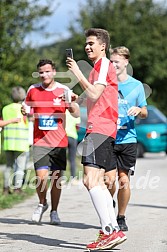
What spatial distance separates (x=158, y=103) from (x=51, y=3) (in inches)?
1008

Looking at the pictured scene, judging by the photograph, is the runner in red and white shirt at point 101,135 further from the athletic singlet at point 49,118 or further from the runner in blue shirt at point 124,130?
the athletic singlet at point 49,118

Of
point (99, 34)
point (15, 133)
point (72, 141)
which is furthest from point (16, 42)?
point (99, 34)

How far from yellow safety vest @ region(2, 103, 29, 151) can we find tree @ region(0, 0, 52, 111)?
4.48 metres

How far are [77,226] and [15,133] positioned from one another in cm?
441

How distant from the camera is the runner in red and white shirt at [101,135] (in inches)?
273

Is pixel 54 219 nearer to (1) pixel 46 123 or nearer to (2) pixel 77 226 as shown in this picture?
(2) pixel 77 226

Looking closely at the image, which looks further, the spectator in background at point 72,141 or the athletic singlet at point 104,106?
the spectator in background at point 72,141

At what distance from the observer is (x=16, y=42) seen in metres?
18.7

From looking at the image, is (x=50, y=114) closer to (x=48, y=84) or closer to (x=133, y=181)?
(x=48, y=84)

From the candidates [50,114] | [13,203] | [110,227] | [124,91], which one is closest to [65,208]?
[13,203]

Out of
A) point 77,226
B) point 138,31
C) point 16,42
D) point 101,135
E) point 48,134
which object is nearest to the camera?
point 101,135

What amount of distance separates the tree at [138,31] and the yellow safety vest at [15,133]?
1195 inches

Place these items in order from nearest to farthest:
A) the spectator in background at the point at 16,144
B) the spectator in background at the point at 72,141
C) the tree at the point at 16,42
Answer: the spectator in background at the point at 16,144
the spectator in background at the point at 72,141
the tree at the point at 16,42

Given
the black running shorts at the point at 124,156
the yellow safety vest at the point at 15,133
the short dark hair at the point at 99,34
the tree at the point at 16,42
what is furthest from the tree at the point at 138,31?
the short dark hair at the point at 99,34
